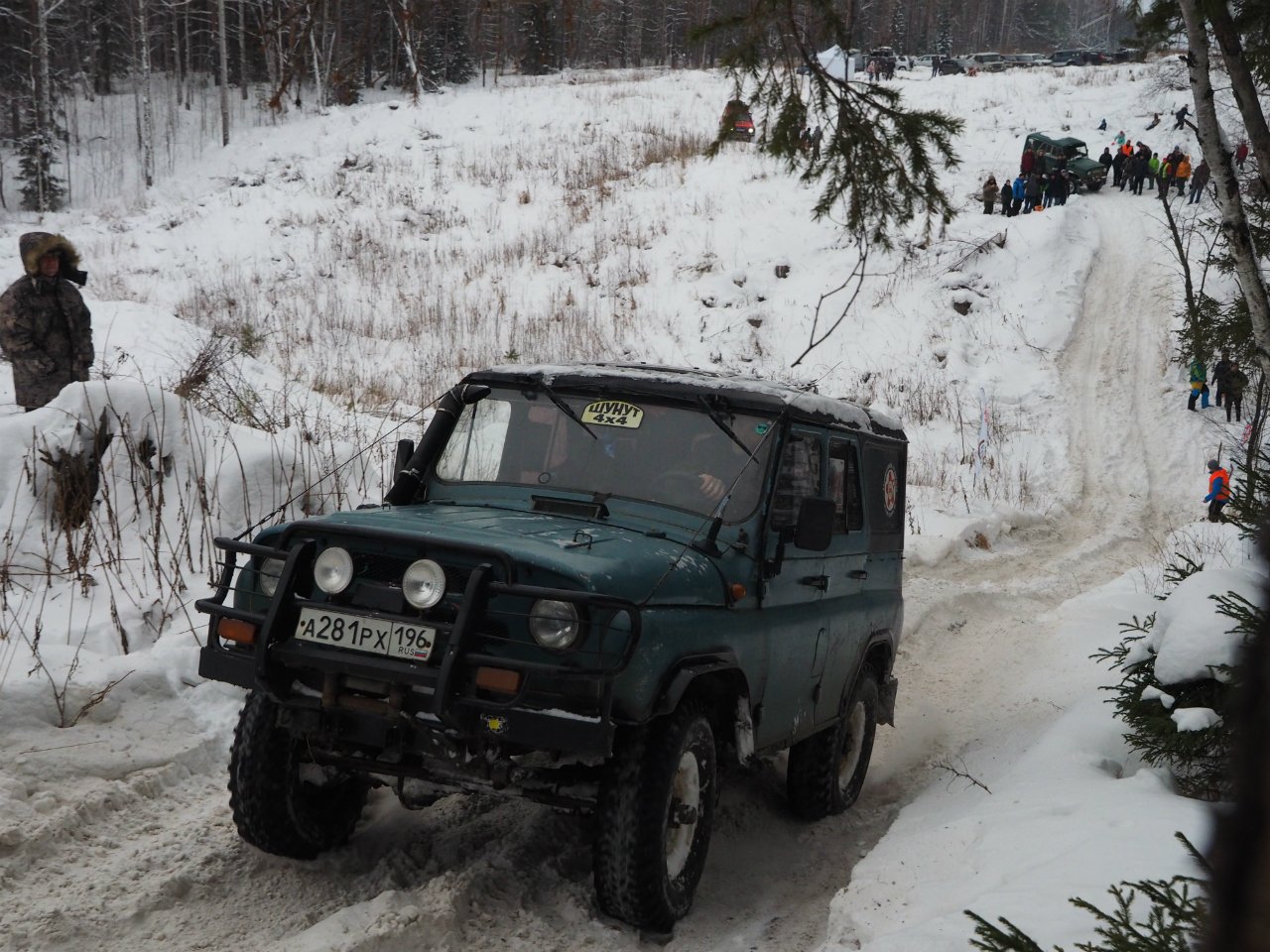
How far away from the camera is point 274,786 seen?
14.4ft

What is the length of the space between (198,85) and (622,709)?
55.7 m

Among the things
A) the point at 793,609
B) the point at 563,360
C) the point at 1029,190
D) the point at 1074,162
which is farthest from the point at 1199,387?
the point at 793,609

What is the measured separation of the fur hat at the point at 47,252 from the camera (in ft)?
26.6

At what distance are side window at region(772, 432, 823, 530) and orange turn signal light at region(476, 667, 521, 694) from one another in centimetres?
170

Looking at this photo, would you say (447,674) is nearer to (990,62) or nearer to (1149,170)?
(1149,170)

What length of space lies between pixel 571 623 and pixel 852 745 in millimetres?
2937

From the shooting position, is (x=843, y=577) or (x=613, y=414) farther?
(x=843, y=577)

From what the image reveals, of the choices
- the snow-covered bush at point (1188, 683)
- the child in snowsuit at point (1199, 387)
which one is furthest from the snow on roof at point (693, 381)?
the child in snowsuit at point (1199, 387)

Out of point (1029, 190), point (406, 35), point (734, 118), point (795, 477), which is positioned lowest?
point (795, 477)

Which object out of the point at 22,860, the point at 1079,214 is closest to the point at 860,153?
the point at 22,860

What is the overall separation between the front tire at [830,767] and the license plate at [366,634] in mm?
2478

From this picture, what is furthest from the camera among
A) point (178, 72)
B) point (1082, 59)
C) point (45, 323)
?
point (1082, 59)

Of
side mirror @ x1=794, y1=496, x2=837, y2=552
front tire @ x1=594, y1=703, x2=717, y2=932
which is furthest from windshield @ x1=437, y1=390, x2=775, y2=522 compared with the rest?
front tire @ x1=594, y1=703, x2=717, y2=932

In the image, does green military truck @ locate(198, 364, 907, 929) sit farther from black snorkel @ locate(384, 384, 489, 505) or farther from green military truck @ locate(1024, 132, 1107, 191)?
green military truck @ locate(1024, 132, 1107, 191)
